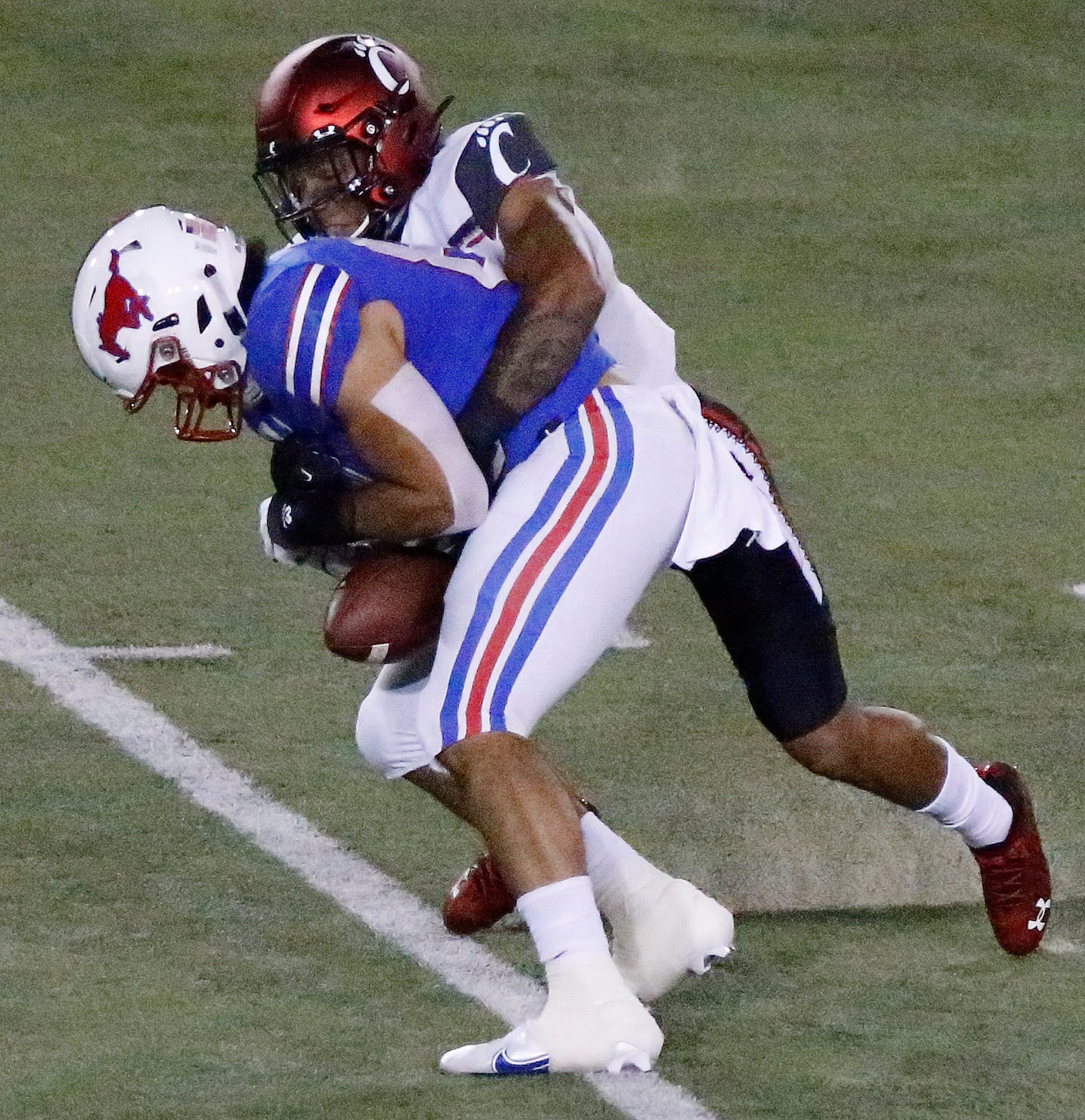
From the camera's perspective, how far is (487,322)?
3.96 metres

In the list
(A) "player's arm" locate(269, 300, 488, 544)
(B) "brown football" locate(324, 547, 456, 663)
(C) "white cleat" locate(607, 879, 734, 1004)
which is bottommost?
(C) "white cleat" locate(607, 879, 734, 1004)

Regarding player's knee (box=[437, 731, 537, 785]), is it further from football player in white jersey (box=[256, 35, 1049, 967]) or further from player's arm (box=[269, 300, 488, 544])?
football player in white jersey (box=[256, 35, 1049, 967])

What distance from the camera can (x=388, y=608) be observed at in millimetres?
3924

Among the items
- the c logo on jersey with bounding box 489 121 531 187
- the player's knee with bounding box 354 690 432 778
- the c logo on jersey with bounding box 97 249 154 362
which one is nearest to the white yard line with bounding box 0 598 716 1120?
the player's knee with bounding box 354 690 432 778

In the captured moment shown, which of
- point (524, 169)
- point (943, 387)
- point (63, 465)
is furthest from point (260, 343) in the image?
point (943, 387)

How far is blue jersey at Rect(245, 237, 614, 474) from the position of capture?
367 centimetres

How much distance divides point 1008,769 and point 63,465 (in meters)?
3.71

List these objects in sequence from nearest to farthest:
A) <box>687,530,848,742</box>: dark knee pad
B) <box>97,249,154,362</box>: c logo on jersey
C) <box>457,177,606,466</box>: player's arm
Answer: <box>97,249,154,362</box>: c logo on jersey < <box>457,177,606,466</box>: player's arm < <box>687,530,848,742</box>: dark knee pad

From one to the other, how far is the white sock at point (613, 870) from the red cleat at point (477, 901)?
0.56 feet

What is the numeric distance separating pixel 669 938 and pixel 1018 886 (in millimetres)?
664

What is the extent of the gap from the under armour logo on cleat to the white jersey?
1110mm

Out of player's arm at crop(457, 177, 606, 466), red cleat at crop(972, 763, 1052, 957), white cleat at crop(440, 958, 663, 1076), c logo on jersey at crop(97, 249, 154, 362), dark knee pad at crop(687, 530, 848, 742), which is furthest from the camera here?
red cleat at crop(972, 763, 1052, 957)

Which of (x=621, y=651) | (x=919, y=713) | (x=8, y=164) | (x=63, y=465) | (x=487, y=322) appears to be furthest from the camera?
(x=8, y=164)

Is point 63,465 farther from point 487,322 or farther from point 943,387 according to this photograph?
point 487,322
